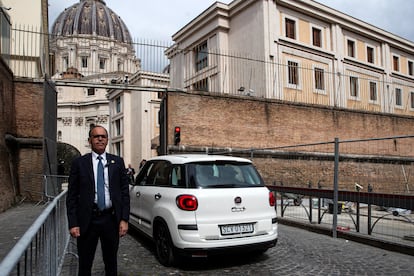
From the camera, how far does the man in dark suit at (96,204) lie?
12.9ft

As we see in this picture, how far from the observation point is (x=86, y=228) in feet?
12.8

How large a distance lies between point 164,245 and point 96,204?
2146 millimetres

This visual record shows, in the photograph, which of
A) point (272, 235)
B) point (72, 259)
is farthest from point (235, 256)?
point (72, 259)

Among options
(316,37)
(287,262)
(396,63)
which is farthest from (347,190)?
(396,63)

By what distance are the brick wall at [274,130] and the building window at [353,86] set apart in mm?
7281

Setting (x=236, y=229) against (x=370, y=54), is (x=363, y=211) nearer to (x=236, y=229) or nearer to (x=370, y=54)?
(x=236, y=229)

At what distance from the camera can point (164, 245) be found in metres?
5.80

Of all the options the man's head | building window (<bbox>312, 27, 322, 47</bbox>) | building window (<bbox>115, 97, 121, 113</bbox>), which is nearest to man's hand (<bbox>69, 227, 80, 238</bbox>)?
the man's head

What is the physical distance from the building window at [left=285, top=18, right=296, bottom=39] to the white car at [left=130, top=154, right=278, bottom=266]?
2300cm

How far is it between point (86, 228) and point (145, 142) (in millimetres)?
43622

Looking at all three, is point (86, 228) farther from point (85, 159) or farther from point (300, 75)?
point (300, 75)

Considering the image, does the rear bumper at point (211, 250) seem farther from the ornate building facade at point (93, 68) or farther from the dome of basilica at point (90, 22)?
the dome of basilica at point (90, 22)

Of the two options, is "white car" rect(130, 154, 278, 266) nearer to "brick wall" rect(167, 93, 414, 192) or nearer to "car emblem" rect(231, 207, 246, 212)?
"car emblem" rect(231, 207, 246, 212)

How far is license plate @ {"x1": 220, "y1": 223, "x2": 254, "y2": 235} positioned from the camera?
545 cm
